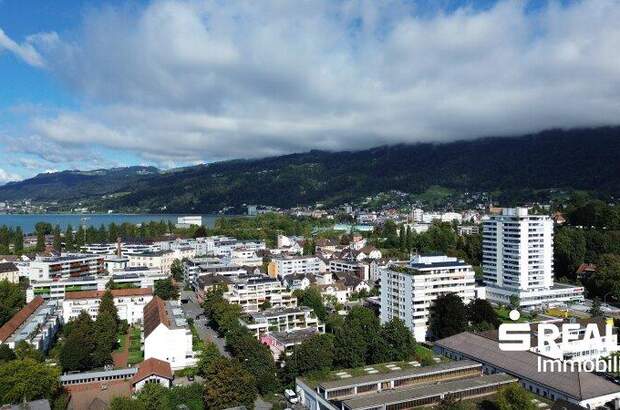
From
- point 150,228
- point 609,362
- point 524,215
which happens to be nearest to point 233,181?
point 150,228

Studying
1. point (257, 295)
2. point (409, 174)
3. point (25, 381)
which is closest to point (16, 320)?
point (25, 381)

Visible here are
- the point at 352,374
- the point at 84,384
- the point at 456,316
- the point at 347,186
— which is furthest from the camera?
the point at 347,186

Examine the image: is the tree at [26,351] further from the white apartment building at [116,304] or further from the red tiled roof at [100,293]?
the red tiled roof at [100,293]

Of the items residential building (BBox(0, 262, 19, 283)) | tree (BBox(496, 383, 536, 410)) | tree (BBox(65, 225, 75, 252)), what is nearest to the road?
tree (BBox(496, 383, 536, 410))

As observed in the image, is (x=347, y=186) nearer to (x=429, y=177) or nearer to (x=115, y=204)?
(x=429, y=177)

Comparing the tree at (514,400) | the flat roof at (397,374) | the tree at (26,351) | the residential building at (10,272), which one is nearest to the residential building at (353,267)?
the flat roof at (397,374)
